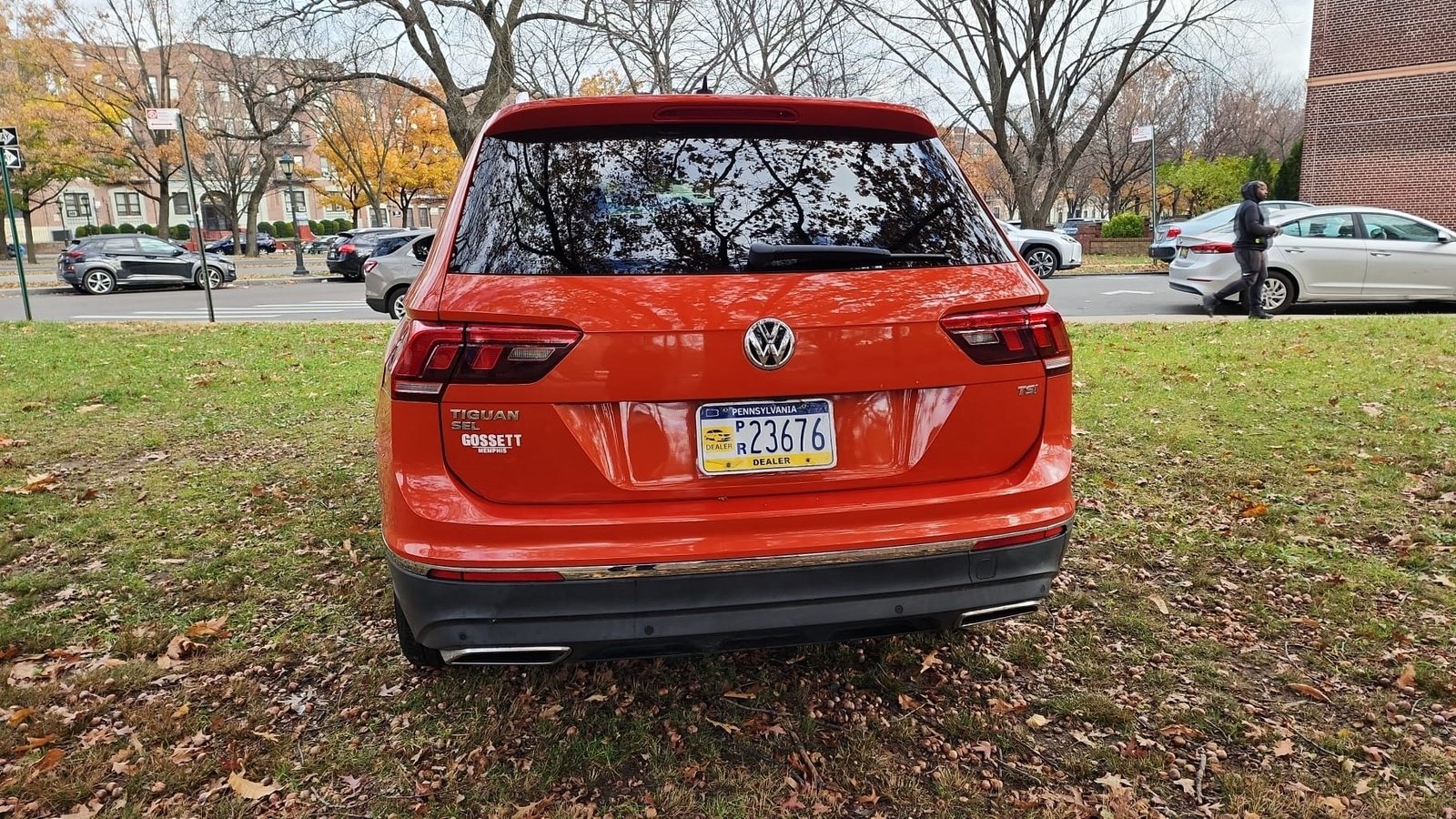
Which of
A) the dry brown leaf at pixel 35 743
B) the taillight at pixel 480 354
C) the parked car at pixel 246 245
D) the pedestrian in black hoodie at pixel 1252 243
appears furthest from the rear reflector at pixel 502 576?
the parked car at pixel 246 245

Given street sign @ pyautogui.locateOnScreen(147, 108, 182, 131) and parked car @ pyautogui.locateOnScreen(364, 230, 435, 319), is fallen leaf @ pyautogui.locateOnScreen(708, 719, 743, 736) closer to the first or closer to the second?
parked car @ pyautogui.locateOnScreen(364, 230, 435, 319)

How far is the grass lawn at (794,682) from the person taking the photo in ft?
8.10

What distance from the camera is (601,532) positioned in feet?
7.03

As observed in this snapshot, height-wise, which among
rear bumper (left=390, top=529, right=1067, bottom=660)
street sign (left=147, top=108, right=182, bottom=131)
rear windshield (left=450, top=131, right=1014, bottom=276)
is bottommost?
rear bumper (left=390, top=529, right=1067, bottom=660)

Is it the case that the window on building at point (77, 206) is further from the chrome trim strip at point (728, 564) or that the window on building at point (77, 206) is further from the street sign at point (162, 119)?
the chrome trim strip at point (728, 564)

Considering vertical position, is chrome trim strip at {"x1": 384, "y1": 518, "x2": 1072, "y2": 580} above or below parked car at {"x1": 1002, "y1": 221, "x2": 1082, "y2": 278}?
below

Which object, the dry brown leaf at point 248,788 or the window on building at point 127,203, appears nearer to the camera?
the dry brown leaf at point 248,788

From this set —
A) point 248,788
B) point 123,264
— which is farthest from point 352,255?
point 248,788

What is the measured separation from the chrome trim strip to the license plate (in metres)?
0.22

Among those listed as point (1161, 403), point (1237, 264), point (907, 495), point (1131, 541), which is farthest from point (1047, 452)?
point (1237, 264)

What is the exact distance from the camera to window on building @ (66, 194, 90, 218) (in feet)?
203

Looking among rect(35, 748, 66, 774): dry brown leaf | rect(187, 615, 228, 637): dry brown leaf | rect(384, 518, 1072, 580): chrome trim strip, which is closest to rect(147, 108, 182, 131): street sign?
rect(187, 615, 228, 637): dry brown leaf

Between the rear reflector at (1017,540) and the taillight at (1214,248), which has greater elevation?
the taillight at (1214,248)

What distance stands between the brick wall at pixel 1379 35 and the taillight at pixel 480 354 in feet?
94.7
